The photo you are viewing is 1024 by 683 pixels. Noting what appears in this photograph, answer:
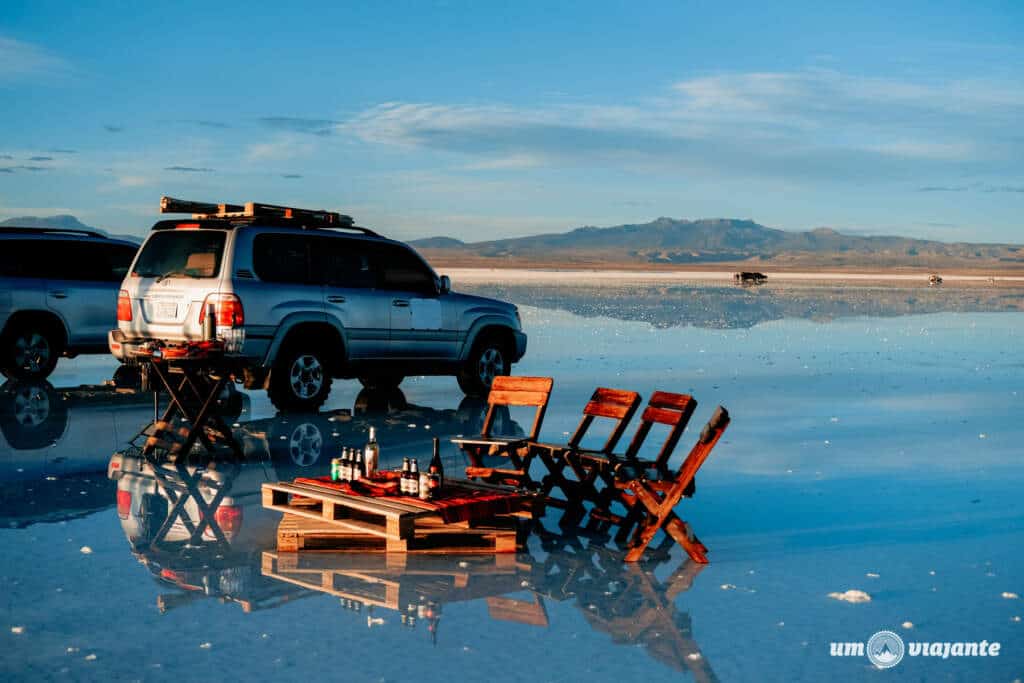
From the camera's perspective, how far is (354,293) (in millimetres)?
16344

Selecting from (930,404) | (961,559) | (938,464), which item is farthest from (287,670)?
(930,404)

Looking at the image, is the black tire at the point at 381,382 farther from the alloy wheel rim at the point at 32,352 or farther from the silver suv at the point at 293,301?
the alloy wheel rim at the point at 32,352

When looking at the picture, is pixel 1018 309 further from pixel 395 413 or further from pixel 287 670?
pixel 287 670

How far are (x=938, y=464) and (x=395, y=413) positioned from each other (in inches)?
261

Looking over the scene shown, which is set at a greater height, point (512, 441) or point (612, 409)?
point (612, 409)

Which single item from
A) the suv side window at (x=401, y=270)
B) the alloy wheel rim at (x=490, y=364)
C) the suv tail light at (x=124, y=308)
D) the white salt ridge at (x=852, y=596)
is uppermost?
the suv side window at (x=401, y=270)

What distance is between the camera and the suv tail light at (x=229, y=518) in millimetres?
9070

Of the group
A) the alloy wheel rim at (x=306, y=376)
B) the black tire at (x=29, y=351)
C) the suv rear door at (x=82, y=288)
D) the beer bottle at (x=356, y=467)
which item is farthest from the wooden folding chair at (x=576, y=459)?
the black tire at (x=29, y=351)

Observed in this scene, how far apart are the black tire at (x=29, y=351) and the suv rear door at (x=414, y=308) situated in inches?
231

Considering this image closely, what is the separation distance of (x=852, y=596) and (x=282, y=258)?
9.63m

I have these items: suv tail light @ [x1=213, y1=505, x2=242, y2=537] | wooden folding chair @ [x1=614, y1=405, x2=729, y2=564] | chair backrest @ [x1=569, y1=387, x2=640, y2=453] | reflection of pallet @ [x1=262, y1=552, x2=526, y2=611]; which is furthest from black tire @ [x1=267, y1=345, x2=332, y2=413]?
wooden folding chair @ [x1=614, y1=405, x2=729, y2=564]

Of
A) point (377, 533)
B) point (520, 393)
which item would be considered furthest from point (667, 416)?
point (377, 533)

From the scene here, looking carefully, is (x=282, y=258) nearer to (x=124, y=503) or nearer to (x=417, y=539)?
(x=124, y=503)

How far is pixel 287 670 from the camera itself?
6.04m
